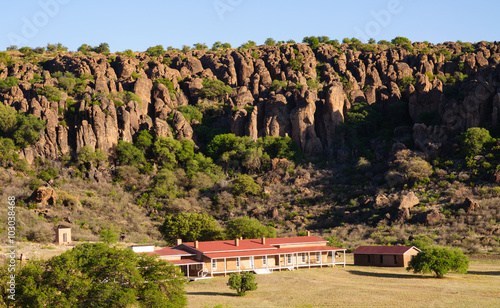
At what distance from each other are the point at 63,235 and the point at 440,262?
123 ft

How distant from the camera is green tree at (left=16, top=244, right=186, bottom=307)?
3003 centimetres

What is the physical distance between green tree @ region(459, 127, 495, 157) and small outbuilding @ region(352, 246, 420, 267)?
28.8m

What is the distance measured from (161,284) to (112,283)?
2984 mm

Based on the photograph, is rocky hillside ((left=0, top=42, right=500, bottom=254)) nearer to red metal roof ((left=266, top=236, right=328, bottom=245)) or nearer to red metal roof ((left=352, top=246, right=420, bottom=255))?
red metal roof ((left=352, top=246, right=420, bottom=255))

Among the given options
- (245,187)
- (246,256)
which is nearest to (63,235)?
(246,256)

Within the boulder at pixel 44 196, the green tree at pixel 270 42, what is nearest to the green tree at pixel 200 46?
the green tree at pixel 270 42

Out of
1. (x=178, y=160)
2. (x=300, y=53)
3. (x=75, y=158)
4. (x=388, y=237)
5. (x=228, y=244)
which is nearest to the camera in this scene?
(x=228, y=244)

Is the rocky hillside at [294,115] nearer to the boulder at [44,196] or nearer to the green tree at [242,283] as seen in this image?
the boulder at [44,196]

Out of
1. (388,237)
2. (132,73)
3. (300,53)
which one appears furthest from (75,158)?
(300,53)

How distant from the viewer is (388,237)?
64.3 metres

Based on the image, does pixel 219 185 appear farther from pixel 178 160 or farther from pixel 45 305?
pixel 45 305

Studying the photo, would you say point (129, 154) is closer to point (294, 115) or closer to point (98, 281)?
point (294, 115)

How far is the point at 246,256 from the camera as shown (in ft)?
171

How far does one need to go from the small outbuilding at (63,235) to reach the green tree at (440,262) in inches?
1381
